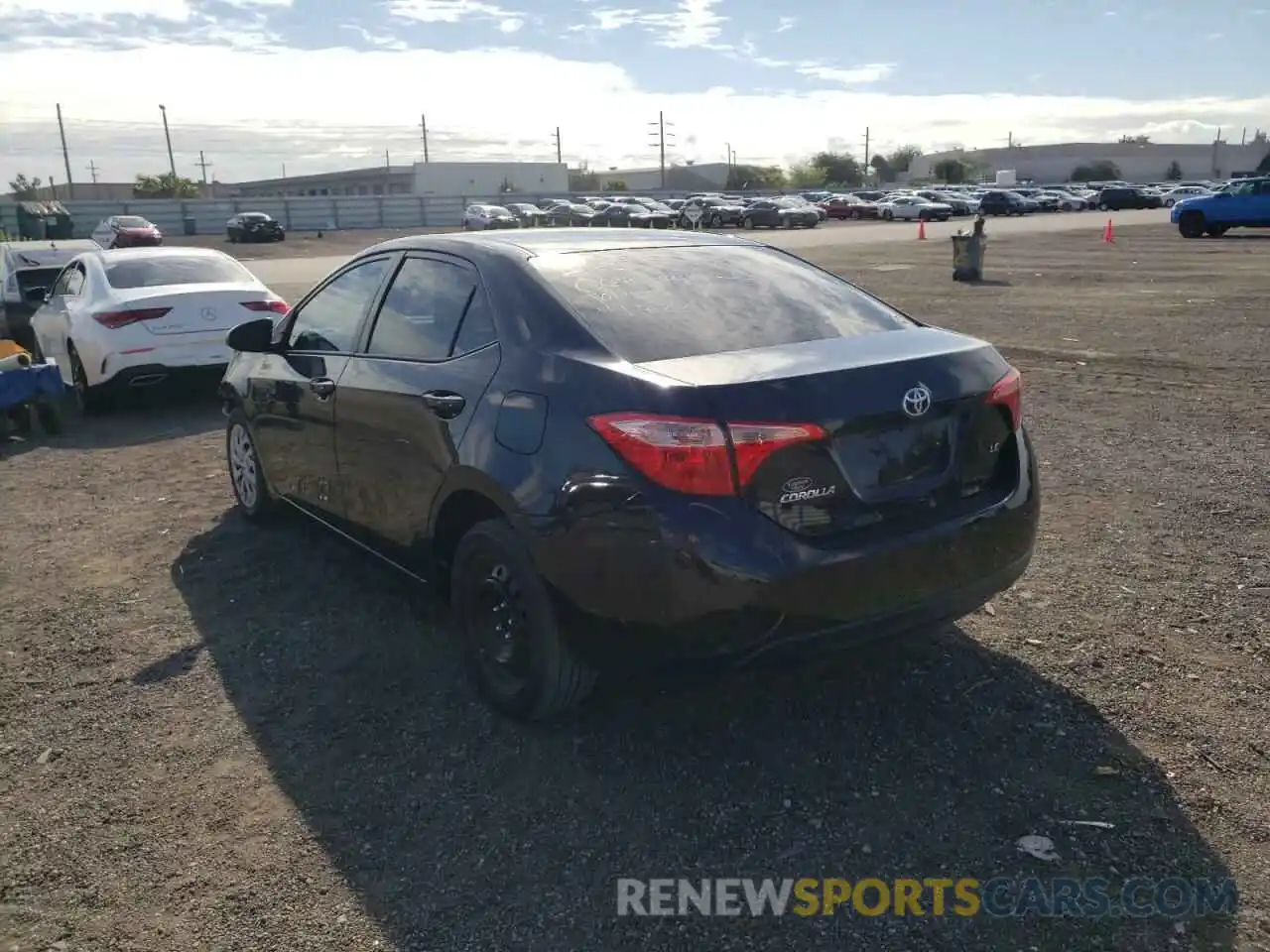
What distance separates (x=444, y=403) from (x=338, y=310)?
143cm

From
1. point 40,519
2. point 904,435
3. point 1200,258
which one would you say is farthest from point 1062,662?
point 1200,258

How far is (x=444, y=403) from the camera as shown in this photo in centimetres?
385

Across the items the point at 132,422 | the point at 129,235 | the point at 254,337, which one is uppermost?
the point at 129,235

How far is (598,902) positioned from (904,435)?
1635 millimetres

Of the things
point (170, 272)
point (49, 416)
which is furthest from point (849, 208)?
point (49, 416)

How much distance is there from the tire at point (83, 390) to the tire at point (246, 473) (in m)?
3.96

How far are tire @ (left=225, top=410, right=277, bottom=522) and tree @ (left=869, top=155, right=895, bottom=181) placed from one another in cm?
13607

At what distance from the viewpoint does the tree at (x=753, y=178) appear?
121312 mm

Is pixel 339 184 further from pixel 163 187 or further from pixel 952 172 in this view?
pixel 952 172

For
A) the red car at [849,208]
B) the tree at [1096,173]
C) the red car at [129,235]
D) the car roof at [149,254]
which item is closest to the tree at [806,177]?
the tree at [1096,173]

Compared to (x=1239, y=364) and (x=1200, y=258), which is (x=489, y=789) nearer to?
(x=1239, y=364)

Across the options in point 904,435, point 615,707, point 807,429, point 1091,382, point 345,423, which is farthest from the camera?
point 1091,382

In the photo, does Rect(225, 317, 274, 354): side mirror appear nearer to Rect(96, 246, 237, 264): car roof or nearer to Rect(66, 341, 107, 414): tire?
Rect(66, 341, 107, 414): tire

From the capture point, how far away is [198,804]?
343 cm
